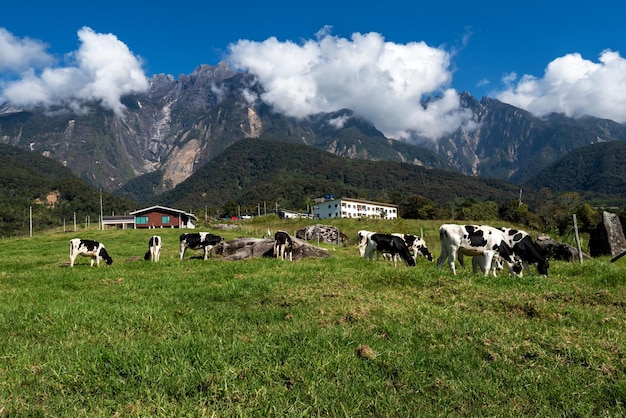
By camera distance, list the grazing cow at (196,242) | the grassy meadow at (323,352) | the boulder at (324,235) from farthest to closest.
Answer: the boulder at (324,235), the grazing cow at (196,242), the grassy meadow at (323,352)

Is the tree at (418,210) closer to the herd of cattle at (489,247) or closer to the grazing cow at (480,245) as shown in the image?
the herd of cattle at (489,247)

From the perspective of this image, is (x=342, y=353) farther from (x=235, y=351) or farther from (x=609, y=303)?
(x=609, y=303)

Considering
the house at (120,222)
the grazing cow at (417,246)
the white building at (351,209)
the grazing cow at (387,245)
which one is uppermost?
the white building at (351,209)

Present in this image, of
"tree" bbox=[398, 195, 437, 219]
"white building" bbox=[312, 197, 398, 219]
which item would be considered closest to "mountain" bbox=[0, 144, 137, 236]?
"white building" bbox=[312, 197, 398, 219]

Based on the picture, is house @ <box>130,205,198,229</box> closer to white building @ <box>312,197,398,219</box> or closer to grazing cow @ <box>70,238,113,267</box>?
white building @ <box>312,197,398,219</box>

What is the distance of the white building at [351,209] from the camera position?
126 m

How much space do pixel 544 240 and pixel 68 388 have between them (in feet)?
81.8

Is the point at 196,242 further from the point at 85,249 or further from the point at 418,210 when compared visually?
the point at 418,210

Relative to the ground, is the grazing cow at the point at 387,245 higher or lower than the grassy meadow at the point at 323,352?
higher

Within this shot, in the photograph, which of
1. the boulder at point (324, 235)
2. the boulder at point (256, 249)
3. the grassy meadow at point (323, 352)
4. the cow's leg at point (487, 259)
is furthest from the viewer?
the boulder at point (324, 235)

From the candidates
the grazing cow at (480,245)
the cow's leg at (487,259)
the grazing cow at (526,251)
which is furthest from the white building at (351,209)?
the cow's leg at (487,259)

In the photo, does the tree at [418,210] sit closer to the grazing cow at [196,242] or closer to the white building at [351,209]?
the white building at [351,209]

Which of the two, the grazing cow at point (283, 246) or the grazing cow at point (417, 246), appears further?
the grazing cow at point (417, 246)

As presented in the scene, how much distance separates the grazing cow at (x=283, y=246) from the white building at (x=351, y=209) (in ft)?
→ 329
